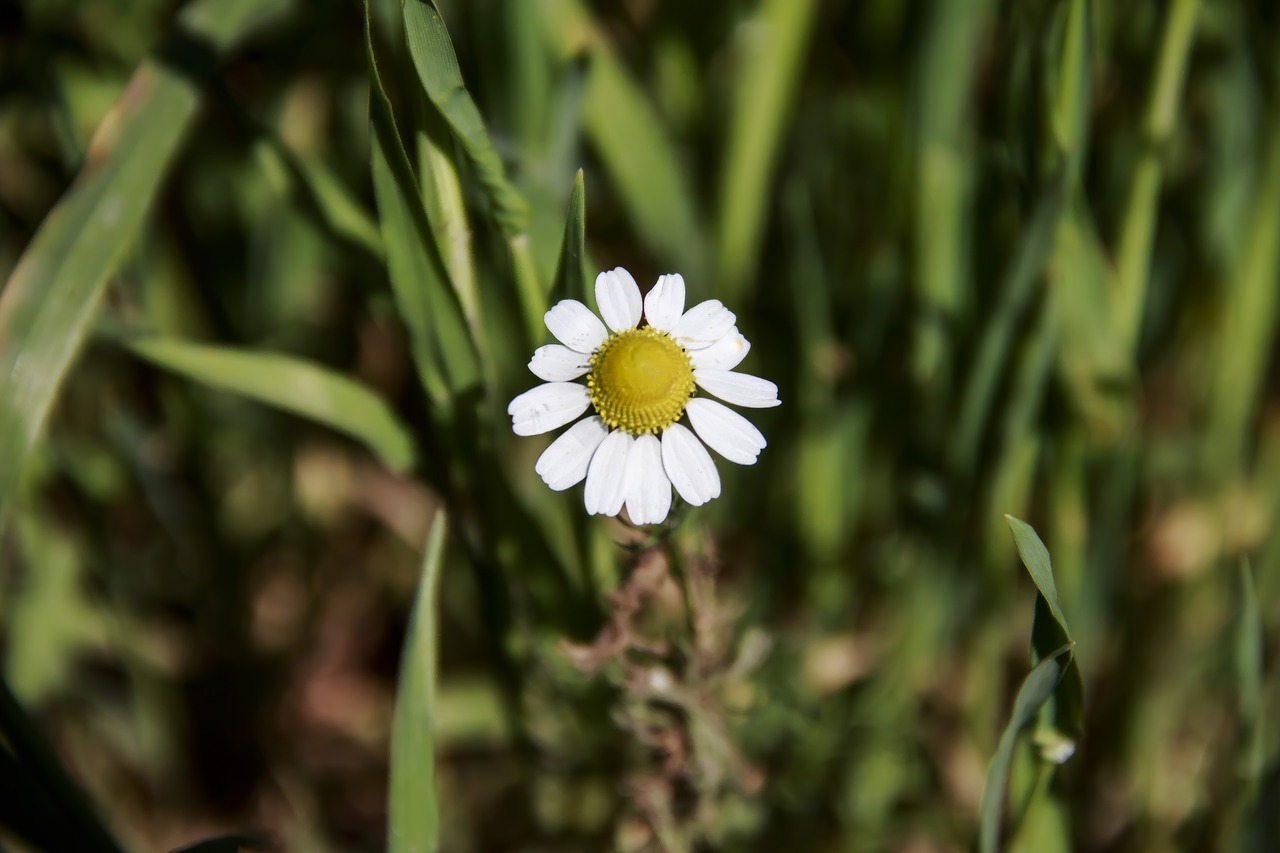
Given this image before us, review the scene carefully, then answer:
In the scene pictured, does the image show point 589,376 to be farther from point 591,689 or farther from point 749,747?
point 749,747

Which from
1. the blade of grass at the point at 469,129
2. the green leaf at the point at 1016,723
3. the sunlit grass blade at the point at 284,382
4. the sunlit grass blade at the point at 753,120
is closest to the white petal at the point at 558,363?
the blade of grass at the point at 469,129

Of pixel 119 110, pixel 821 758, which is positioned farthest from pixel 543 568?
pixel 119 110

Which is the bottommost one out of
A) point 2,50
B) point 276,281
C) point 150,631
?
point 150,631

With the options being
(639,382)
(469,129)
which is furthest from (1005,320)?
(469,129)

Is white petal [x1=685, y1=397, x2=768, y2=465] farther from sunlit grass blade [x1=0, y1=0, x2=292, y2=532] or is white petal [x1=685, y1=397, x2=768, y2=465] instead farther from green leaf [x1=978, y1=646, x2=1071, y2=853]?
sunlit grass blade [x1=0, y1=0, x2=292, y2=532]

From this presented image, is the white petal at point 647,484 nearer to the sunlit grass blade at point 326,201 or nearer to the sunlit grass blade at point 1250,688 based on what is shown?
the sunlit grass blade at point 326,201

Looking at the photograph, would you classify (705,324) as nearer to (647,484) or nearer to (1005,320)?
(647,484)
